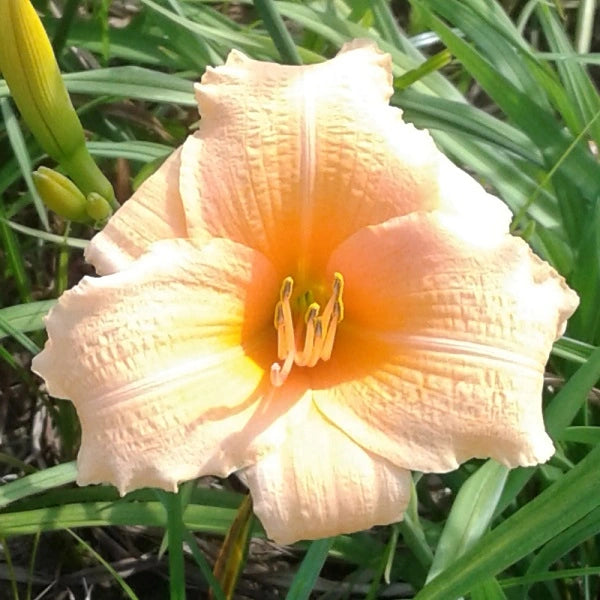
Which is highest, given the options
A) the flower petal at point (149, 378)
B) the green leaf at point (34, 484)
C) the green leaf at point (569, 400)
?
the flower petal at point (149, 378)

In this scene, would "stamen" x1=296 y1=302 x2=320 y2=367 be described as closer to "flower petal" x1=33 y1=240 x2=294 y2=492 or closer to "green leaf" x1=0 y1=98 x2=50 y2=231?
"flower petal" x1=33 y1=240 x2=294 y2=492

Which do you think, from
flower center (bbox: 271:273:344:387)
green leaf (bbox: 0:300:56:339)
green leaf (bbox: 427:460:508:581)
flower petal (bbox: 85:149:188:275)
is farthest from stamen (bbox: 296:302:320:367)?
green leaf (bbox: 0:300:56:339)

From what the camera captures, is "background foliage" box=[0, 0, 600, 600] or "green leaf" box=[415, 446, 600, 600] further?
"background foliage" box=[0, 0, 600, 600]

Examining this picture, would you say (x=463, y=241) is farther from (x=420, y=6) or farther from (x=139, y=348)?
(x=420, y=6)

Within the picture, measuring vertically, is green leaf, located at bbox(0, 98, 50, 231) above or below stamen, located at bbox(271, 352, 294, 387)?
below

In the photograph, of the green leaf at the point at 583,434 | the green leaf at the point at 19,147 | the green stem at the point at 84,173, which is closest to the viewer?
the green stem at the point at 84,173

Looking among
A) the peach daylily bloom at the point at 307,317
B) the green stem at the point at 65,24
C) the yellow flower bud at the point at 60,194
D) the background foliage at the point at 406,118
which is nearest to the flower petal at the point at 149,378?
the peach daylily bloom at the point at 307,317

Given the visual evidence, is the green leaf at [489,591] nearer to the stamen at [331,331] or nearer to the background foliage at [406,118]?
the background foliage at [406,118]

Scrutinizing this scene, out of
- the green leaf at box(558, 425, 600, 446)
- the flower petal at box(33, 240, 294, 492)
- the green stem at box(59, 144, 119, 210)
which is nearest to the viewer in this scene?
the flower petal at box(33, 240, 294, 492)
